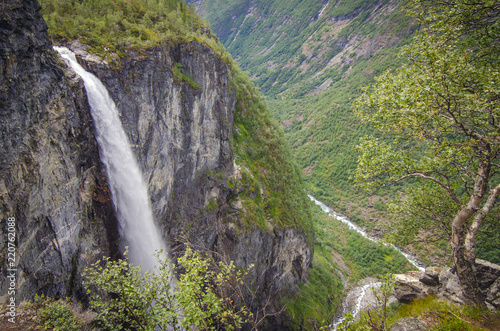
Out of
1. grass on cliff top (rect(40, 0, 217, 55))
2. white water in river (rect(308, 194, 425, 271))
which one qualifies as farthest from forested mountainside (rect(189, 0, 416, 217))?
grass on cliff top (rect(40, 0, 217, 55))

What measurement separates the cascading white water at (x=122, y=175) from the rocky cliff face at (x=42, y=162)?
29.1 inches

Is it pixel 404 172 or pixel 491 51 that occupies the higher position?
pixel 491 51

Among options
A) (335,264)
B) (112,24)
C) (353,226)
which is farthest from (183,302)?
(353,226)

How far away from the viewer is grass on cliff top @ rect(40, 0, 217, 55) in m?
18.2

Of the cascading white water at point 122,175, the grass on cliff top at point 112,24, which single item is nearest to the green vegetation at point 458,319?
the cascading white water at point 122,175

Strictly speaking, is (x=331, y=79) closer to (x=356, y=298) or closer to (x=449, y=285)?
(x=356, y=298)

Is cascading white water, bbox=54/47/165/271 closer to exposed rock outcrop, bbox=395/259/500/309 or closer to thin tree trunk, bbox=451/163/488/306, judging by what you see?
exposed rock outcrop, bbox=395/259/500/309

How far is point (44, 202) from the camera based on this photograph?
539 inches

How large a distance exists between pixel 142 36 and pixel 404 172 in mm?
21870

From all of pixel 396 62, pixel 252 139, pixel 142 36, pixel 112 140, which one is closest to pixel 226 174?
pixel 252 139

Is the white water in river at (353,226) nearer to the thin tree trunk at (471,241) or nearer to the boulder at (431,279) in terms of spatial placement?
the boulder at (431,279)

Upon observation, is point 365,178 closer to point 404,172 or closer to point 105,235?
point 404,172

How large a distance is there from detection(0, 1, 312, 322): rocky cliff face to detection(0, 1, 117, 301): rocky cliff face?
0.05 meters

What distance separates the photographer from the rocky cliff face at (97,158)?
1245 cm
